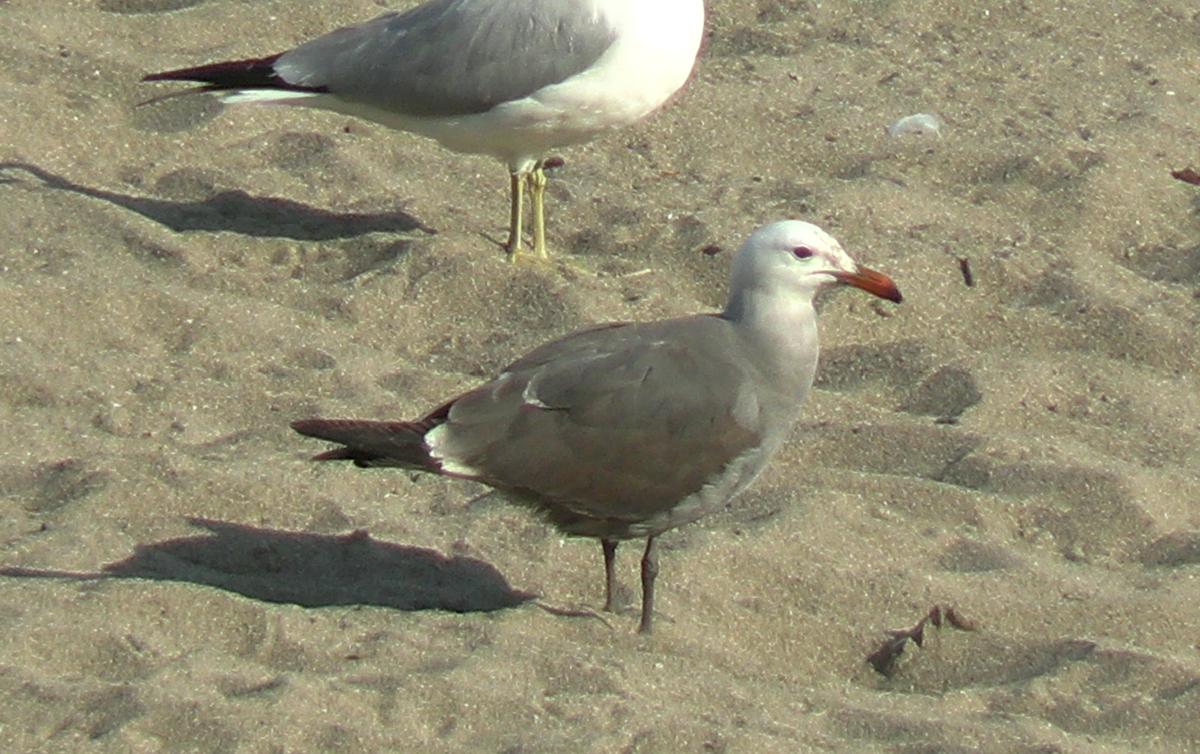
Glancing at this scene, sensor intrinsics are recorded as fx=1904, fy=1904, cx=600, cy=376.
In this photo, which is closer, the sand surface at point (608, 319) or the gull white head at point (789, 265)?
the sand surface at point (608, 319)

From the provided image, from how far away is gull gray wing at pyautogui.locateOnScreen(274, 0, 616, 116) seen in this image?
6016 mm

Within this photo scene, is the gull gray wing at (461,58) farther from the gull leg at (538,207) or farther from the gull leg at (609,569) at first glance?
the gull leg at (609,569)

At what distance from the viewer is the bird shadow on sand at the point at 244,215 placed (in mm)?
6004

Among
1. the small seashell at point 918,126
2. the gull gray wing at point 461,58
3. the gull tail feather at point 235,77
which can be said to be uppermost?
the gull gray wing at point 461,58

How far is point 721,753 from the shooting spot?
11.8ft

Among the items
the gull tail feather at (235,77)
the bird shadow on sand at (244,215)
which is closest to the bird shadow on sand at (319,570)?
the bird shadow on sand at (244,215)

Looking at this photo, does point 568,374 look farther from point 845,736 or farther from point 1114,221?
point 1114,221

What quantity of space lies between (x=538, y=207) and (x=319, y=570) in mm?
2053

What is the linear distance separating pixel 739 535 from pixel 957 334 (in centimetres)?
141

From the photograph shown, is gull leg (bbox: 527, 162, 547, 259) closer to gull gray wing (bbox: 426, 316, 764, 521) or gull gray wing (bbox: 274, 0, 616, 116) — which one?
gull gray wing (bbox: 274, 0, 616, 116)

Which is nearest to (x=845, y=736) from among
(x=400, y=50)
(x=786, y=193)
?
(x=786, y=193)

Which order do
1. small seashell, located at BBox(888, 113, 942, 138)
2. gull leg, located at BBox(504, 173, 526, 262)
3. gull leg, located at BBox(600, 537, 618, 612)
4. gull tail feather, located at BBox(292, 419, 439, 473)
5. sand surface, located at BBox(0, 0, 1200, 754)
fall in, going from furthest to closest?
small seashell, located at BBox(888, 113, 942, 138) → gull leg, located at BBox(504, 173, 526, 262) → gull leg, located at BBox(600, 537, 618, 612) → gull tail feather, located at BBox(292, 419, 439, 473) → sand surface, located at BBox(0, 0, 1200, 754)

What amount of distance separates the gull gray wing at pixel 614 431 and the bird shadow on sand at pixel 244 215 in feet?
6.62

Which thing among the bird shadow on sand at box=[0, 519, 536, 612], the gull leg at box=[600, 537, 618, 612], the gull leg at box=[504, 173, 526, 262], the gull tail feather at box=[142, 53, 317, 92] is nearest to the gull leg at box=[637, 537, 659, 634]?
the gull leg at box=[600, 537, 618, 612]
